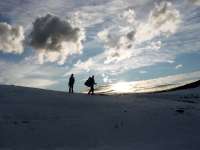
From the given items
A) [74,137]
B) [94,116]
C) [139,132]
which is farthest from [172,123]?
[74,137]

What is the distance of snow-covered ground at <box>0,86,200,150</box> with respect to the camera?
18.3 m

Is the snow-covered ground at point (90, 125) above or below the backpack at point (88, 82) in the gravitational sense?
below

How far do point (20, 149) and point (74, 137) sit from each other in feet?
11.6

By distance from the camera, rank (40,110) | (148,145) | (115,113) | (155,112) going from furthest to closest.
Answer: (155,112)
(115,113)
(40,110)
(148,145)

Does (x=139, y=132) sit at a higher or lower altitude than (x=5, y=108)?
lower

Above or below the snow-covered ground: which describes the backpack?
above

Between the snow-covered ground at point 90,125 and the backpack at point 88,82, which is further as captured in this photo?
the backpack at point 88,82

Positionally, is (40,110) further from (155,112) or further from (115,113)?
(155,112)

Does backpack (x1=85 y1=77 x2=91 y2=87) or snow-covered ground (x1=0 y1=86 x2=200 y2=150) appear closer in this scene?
snow-covered ground (x1=0 y1=86 x2=200 y2=150)

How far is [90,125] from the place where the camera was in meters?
21.4

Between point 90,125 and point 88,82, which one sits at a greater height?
point 88,82

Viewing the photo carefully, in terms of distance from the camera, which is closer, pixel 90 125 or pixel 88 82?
pixel 90 125

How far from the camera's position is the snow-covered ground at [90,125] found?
18312 mm

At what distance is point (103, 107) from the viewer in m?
27.2
